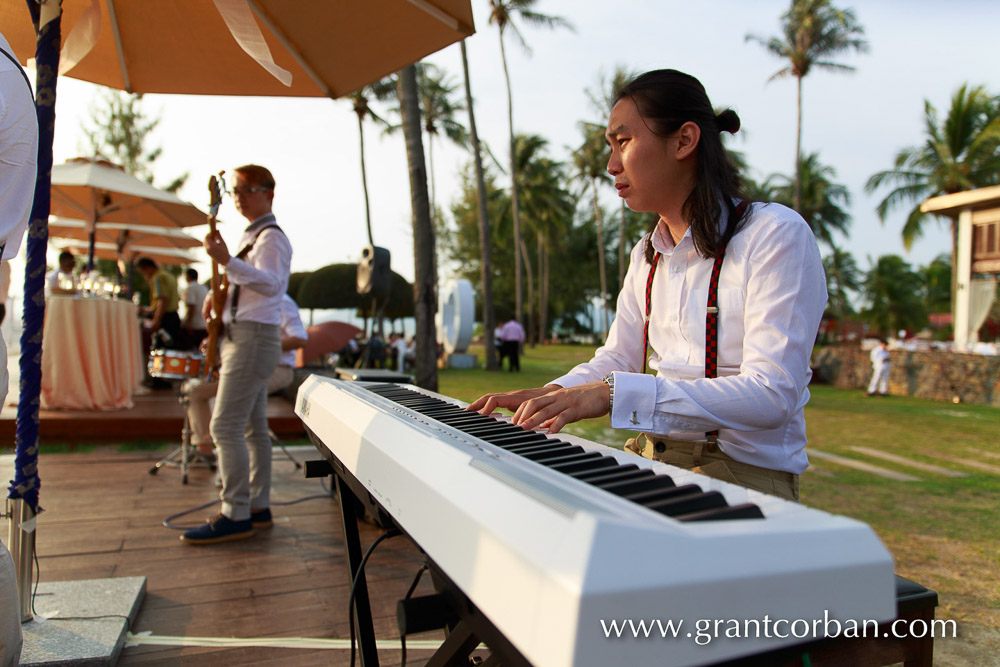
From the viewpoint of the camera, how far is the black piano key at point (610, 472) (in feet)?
3.22

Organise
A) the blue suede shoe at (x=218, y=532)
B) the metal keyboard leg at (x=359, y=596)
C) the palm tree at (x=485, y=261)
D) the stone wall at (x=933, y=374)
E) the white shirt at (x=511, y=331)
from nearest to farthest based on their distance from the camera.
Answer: the metal keyboard leg at (x=359, y=596)
the blue suede shoe at (x=218, y=532)
the stone wall at (x=933, y=374)
the white shirt at (x=511, y=331)
the palm tree at (x=485, y=261)

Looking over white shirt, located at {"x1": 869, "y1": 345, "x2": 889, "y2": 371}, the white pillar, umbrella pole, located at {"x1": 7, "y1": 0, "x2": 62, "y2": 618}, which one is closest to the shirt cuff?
umbrella pole, located at {"x1": 7, "y1": 0, "x2": 62, "y2": 618}

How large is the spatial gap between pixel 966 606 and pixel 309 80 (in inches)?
161

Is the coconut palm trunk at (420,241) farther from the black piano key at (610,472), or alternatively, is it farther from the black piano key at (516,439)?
the black piano key at (610,472)

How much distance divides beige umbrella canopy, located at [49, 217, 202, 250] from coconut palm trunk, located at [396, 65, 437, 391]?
5491 mm

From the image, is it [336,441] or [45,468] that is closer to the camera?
[336,441]

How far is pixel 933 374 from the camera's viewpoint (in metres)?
17.0

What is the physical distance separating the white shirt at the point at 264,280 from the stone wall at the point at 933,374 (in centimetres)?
1723

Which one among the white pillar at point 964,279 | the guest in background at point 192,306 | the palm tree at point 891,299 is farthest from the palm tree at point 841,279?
the guest in background at point 192,306

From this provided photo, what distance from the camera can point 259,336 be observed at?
3762 millimetres

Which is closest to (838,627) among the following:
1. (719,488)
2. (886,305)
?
(719,488)

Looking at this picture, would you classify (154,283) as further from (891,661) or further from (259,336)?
(891,661)

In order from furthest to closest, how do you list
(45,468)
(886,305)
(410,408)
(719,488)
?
(886,305), (45,468), (410,408), (719,488)

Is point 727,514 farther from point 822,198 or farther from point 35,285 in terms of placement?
point 822,198
